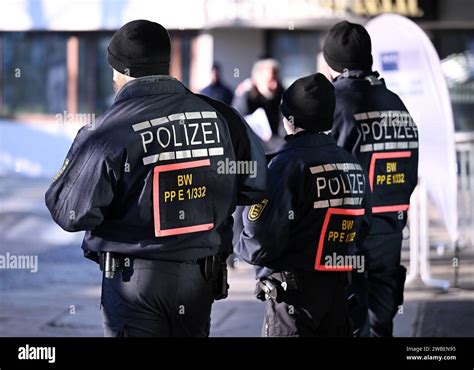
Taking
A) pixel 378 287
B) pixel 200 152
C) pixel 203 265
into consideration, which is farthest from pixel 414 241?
pixel 200 152

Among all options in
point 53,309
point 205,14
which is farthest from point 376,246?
point 205,14

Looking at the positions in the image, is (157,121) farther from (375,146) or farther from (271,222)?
(375,146)

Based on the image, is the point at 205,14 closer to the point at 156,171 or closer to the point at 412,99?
the point at 412,99

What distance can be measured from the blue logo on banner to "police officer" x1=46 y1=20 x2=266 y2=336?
302 centimetres

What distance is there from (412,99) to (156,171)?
11.4 feet

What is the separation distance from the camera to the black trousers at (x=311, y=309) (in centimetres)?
477

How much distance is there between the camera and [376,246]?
18.1 feet

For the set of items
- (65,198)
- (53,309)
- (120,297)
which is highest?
(65,198)

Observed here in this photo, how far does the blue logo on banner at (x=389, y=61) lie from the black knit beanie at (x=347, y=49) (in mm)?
1680

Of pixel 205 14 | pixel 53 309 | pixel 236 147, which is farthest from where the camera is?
pixel 205 14

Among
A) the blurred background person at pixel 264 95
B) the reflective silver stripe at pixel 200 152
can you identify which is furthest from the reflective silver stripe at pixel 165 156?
the blurred background person at pixel 264 95

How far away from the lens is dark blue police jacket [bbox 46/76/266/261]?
13.6 ft

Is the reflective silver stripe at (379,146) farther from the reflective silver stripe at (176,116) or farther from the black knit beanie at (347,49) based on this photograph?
the reflective silver stripe at (176,116)

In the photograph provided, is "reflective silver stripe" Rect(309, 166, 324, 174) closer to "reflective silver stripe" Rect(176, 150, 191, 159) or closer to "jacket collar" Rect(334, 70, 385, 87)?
"reflective silver stripe" Rect(176, 150, 191, 159)
